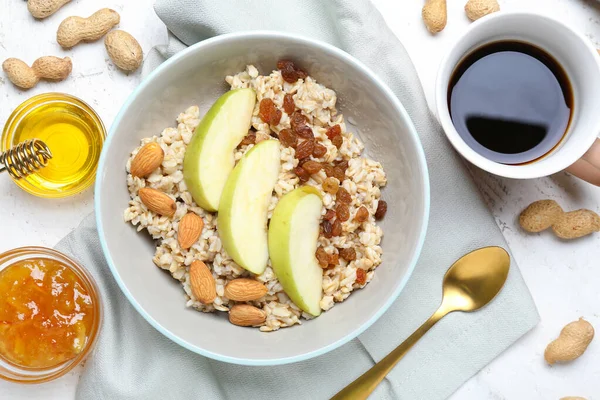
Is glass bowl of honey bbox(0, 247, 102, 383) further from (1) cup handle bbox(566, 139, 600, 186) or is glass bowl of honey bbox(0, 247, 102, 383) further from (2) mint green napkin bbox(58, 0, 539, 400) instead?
(1) cup handle bbox(566, 139, 600, 186)

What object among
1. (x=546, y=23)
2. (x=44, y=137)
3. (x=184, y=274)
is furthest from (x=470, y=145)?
(x=44, y=137)

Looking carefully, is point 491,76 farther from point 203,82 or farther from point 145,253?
point 145,253

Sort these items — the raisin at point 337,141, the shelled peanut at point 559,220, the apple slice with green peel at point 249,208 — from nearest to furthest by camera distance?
1. the apple slice with green peel at point 249,208
2. the raisin at point 337,141
3. the shelled peanut at point 559,220

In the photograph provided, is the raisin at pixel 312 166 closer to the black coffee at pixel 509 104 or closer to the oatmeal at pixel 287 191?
the oatmeal at pixel 287 191

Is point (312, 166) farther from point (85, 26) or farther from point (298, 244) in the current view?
point (85, 26)

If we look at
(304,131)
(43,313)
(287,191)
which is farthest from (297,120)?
(43,313)

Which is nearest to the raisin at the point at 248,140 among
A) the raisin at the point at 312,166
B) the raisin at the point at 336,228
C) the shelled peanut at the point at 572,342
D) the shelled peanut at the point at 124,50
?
the raisin at the point at 312,166
